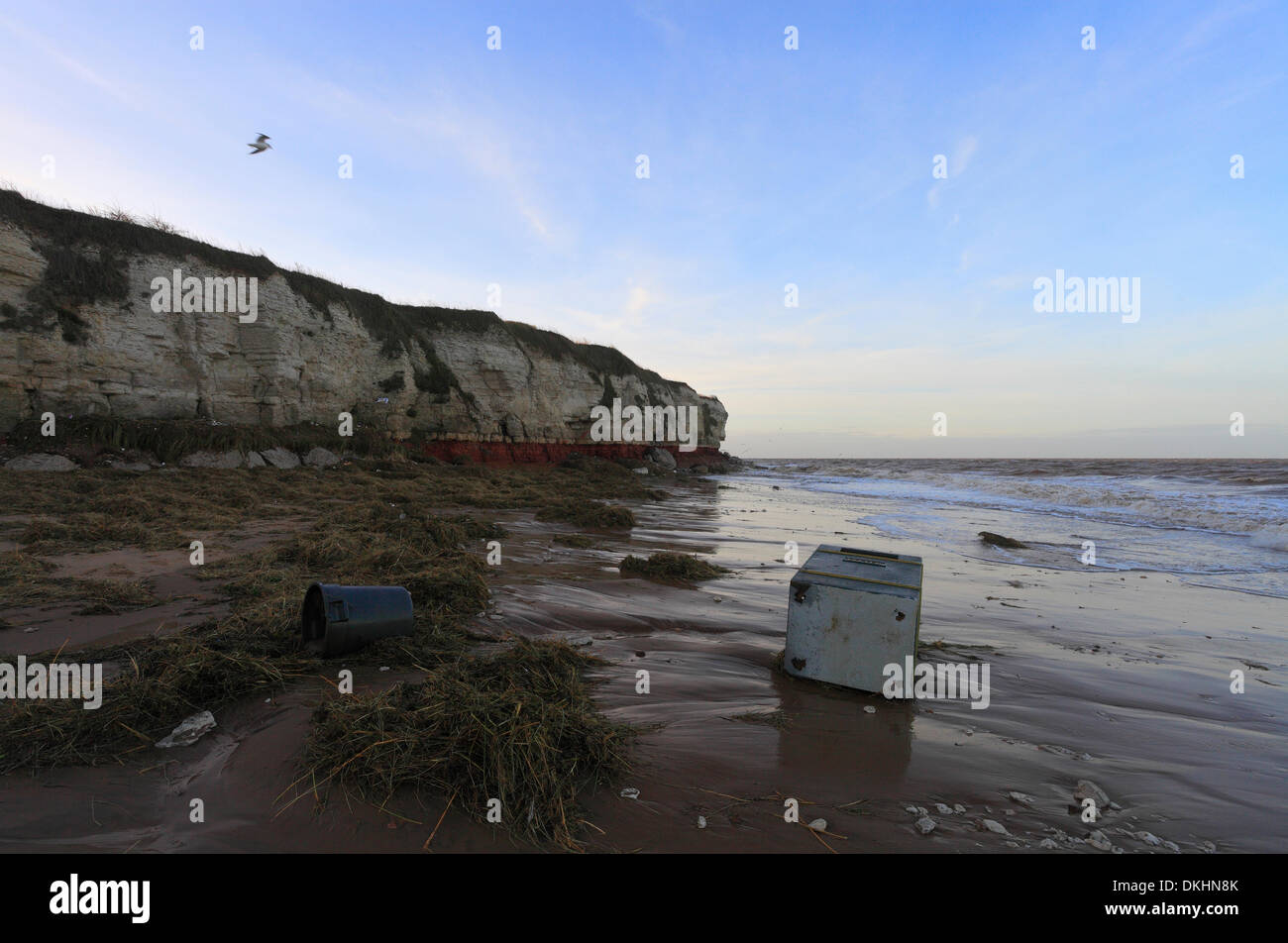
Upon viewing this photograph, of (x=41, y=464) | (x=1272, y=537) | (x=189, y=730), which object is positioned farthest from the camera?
(x=41, y=464)

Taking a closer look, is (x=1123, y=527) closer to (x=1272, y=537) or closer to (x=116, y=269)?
(x=1272, y=537)

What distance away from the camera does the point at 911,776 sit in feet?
8.87

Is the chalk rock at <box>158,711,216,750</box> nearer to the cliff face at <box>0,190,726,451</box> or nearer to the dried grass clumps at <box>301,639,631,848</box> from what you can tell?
the dried grass clumps at <box>301,639,631,848</box>

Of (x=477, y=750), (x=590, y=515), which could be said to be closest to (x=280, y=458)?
(x=590, y=515)

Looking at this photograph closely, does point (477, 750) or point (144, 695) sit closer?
point (477, 750)

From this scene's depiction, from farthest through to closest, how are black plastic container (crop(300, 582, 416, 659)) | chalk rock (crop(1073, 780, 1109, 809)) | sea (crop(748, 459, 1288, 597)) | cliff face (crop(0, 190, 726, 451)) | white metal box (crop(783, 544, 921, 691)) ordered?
cliff face (crop(0, 190, 726, 451)) → sea (crop(748, 459, 1288, 597)) → black plastic container (crop(300, 582, 416, 659)) → white metal box (crop(783, 544, 921, 691)) → chalk rock (crop(1073, 780, 1109, 809))

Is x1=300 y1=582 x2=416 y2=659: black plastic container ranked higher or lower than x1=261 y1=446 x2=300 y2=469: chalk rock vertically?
lower

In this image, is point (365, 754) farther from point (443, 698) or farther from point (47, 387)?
point (47, 387)

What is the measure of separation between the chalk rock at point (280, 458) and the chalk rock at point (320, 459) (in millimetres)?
320

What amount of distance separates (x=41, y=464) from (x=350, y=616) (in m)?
14.2

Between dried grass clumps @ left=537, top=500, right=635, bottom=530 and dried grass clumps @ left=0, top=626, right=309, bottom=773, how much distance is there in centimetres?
736

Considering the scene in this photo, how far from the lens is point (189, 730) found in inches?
111

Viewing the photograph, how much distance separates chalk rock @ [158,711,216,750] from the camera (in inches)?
107

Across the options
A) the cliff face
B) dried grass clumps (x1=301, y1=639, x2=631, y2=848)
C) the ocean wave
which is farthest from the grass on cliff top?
the ocean wave
